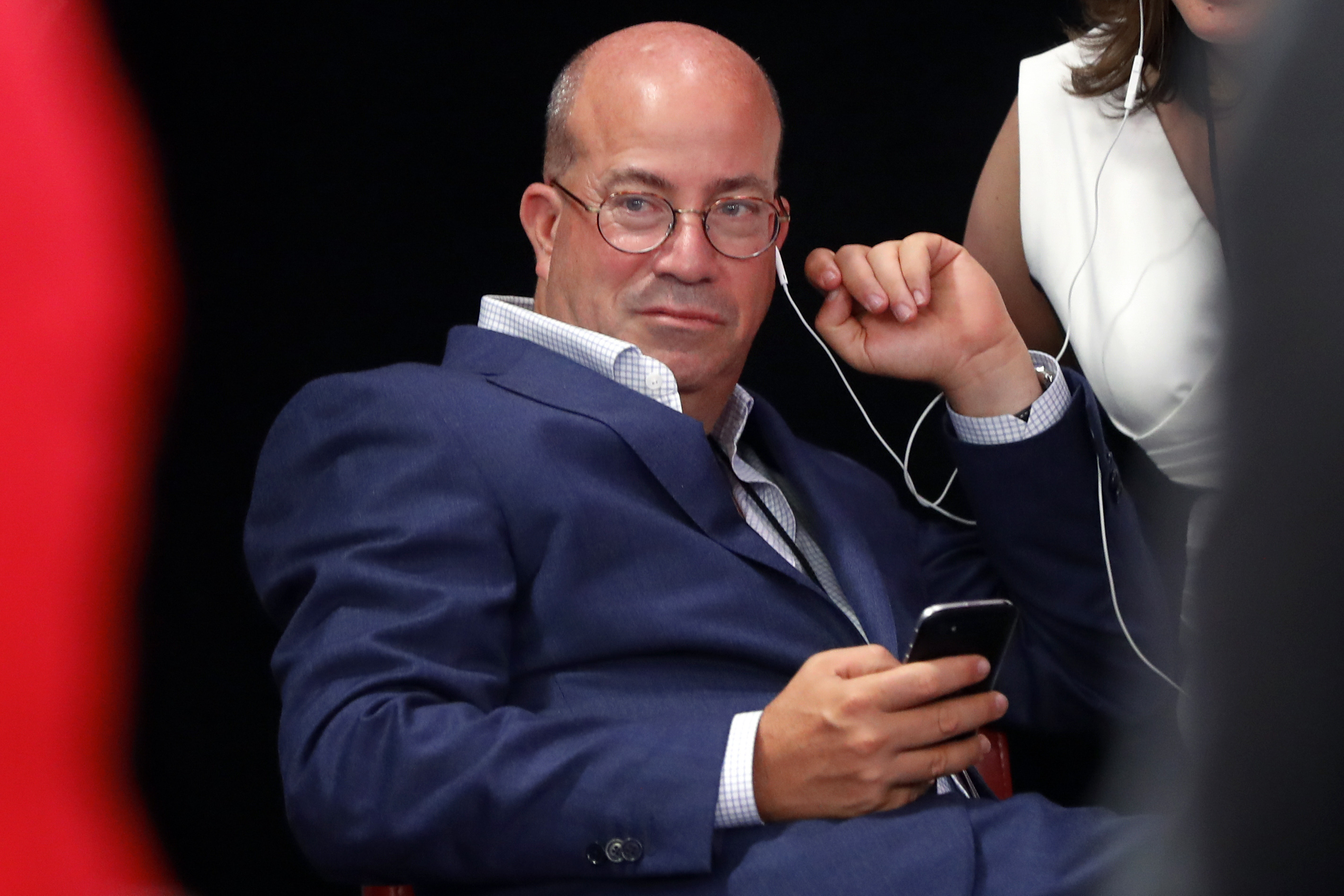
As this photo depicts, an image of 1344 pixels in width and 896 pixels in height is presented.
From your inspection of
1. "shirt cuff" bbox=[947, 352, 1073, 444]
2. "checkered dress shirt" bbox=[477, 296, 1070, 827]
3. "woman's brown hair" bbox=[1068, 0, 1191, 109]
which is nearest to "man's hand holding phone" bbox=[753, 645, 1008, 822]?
"checkered dress shirt" bbox=[477, 296, 1070, 827]

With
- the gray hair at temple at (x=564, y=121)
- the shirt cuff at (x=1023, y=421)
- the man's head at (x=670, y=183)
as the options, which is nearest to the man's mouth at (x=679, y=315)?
the man's head at (x=670, y=183)

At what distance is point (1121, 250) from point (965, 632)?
747 millimetres

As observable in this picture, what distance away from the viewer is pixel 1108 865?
1227 mm

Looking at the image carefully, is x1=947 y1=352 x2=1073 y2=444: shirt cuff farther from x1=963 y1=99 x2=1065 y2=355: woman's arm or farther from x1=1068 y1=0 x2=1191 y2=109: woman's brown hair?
x1=1068 y1=0 x2=1191 y2=109: woman's brown hair

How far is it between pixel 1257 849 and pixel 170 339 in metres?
1.70

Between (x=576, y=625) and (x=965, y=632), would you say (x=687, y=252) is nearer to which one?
(x=576, y=625)

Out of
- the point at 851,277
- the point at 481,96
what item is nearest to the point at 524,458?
the point at 851,277

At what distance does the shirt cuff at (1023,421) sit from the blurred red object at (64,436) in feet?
3.55

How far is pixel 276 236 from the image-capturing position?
1897mm

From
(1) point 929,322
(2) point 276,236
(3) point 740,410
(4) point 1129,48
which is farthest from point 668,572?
(4) point 1129,48

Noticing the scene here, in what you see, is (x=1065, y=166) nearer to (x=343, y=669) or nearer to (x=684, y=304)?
(x=684, y=304)

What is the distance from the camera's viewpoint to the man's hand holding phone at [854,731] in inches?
48.0

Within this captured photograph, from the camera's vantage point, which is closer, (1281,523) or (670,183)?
(1281,523)

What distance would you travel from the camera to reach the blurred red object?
0.72 metres
